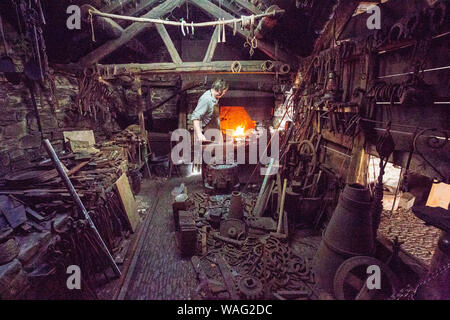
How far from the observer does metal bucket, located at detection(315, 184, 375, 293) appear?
3631 mm

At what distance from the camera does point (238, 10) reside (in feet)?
25.1

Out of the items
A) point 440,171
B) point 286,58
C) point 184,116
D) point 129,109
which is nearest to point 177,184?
point 184,116

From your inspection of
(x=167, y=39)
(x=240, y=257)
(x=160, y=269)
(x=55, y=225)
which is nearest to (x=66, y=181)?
(x=55, y=225)

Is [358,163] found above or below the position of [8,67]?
below

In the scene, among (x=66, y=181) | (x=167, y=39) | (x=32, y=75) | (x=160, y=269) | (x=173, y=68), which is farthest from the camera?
(x=173, y=68)

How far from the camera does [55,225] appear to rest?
356 cm

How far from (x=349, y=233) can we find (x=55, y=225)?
15.6ft

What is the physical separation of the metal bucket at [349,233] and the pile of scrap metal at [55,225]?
12.9ft

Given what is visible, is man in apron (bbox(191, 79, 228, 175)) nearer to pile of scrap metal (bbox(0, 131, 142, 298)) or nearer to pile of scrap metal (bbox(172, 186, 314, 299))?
pile of scrap metal (bbox(172, 186, 314, 299))

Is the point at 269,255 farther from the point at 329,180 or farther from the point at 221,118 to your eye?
the point at 221,118

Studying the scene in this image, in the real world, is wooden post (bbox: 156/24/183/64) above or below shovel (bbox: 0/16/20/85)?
above

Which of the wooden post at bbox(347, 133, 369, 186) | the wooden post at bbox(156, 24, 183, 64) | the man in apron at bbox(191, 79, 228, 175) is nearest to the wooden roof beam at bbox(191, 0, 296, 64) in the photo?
the wooden post at bbox(156, 24, 183, 64)

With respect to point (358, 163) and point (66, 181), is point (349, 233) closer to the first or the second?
point (358, 163)

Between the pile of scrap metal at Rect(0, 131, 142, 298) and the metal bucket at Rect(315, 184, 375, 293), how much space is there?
3922 millimetres
